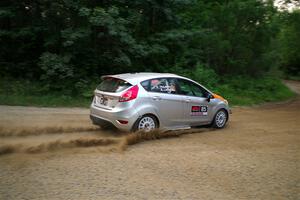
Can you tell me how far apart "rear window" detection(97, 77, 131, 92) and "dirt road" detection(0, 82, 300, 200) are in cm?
112

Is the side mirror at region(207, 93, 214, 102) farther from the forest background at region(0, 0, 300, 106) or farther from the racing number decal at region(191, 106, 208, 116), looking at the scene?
the forest background at region(0, 0, 300, 106)

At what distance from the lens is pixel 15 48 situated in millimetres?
19125

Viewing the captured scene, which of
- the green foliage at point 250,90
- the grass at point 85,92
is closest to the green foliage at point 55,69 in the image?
the grass at point 85,92

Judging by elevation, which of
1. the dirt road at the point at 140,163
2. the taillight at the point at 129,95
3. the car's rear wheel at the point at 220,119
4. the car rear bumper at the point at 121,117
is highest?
the taillight at the point at 129,95

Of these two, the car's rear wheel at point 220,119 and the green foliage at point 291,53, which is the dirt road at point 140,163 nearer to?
the car's rear wheel at point 220,119

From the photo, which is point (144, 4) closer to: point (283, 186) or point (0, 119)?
point (0, 119)

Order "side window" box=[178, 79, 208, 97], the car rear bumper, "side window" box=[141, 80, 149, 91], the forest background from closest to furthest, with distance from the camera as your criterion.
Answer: the car rear bumper, "side window" box=[141, 80, 149, 91], "side window" box=[178, 79, 208, 97], the forest background

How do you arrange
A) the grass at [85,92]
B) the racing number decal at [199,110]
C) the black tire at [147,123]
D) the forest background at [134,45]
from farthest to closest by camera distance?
the forest background at [134,45], the grass at [85,92], the racing number decal at [199,110], the black tire at [147,123]

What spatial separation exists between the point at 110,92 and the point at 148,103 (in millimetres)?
970

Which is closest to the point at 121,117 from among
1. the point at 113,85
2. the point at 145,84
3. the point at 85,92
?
the point at 113,85

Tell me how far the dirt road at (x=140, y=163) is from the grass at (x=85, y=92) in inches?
133

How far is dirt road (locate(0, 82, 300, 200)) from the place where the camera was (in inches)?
234

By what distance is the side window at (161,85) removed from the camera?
32.1ft

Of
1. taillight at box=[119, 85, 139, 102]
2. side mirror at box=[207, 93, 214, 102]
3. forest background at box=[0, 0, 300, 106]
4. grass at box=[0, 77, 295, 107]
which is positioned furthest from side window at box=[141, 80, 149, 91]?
forest background at box=[0, 0, 300, 106]
